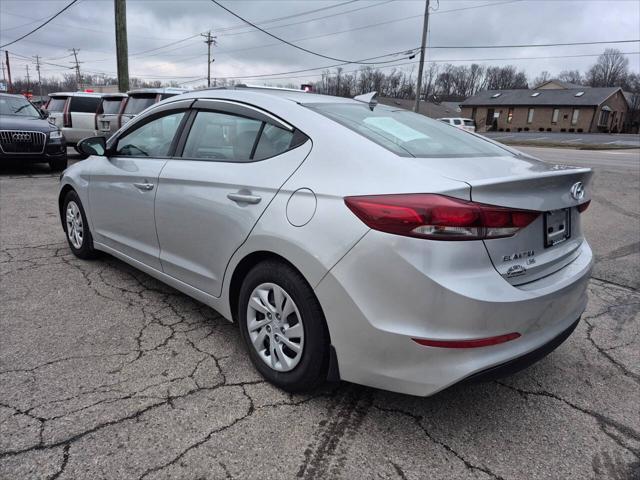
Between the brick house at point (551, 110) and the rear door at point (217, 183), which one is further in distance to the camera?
the brick house at point (551, 110)

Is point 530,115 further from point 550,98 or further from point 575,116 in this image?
point 575,116

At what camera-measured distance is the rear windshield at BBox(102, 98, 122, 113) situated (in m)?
13.0

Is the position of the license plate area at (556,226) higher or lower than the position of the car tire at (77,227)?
higher

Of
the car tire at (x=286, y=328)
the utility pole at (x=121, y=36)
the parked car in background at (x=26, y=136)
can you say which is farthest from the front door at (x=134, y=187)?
the utility pole at (x=121, y=36)

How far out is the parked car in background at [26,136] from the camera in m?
9.61

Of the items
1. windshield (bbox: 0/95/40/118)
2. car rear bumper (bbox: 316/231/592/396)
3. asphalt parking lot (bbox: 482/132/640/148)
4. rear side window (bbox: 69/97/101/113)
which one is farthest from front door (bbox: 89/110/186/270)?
asphalt parking lot (bbox: 482/132/640/148)

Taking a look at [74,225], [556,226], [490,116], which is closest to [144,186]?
[74,225]

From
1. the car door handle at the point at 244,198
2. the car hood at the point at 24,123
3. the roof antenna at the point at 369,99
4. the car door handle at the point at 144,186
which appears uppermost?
the roof antenna at the point at 369,99

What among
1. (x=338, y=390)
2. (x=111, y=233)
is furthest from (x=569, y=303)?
(x=111, y=233)

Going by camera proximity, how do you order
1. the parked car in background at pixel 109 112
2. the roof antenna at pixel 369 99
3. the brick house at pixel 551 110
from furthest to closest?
the brick house at pixel 551 110 < the parked car in background at pixel 109 112 < the roof antenna at pixel 369 99

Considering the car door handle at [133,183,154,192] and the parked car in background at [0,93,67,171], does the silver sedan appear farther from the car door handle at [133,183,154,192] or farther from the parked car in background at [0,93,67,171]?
the parked car in background at [0,93,67,171]

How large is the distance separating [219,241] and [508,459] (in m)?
1.87

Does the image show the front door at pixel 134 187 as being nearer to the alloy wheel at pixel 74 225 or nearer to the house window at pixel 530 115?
the alloy wheel at pixel 74 225

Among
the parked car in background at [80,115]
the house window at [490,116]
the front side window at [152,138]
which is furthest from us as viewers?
the house window at [490,116]
